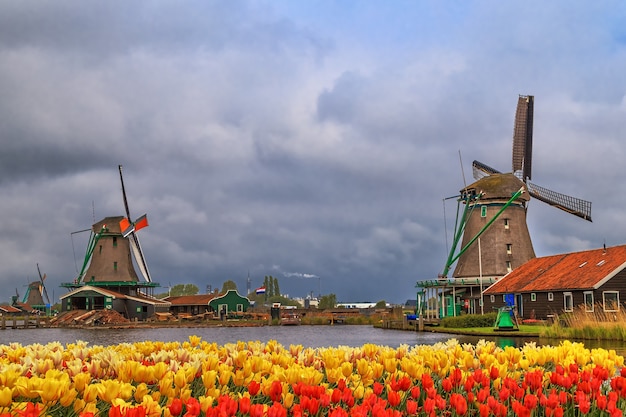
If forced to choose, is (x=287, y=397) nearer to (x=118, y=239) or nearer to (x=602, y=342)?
(x=602, y=342)

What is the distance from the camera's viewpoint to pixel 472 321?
139 ft

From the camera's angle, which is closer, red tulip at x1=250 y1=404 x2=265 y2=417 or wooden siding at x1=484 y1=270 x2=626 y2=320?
red tulip at x1=250 y1=404 x2=265 y2=417

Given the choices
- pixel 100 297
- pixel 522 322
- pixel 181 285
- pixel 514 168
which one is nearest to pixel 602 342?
pixel 522 322

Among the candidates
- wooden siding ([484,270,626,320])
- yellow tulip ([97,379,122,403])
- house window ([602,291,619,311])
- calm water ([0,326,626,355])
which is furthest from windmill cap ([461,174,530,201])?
yellow tulip ([97,379,122,403])

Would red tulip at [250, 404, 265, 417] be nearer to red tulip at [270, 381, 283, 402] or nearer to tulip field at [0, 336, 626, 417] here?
tulip field at [0, 336, 626, 417]

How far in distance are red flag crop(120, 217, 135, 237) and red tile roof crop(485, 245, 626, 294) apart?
37.8 m

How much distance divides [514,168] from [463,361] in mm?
54479

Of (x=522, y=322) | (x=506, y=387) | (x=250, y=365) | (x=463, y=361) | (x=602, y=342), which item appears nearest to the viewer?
(x=506, y=387)

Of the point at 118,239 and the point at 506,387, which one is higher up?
the point at 118,239

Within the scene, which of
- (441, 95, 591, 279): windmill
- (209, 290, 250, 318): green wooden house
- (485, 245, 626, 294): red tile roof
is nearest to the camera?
(485, 245, 626, 294): red tile roof

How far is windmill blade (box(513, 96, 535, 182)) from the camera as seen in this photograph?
59125 millimetres

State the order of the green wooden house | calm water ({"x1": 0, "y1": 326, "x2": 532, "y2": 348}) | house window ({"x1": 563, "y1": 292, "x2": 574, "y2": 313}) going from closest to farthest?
calm water ({"x1": 0, "y1": 326, "x2": 532, "y2": 348}) → house window ({"x1": 563, "y1": 292, "x2": 574, "y2": 313}) → the green wooden house

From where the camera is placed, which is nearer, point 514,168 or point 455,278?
point 455,278

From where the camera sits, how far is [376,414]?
445 cm
